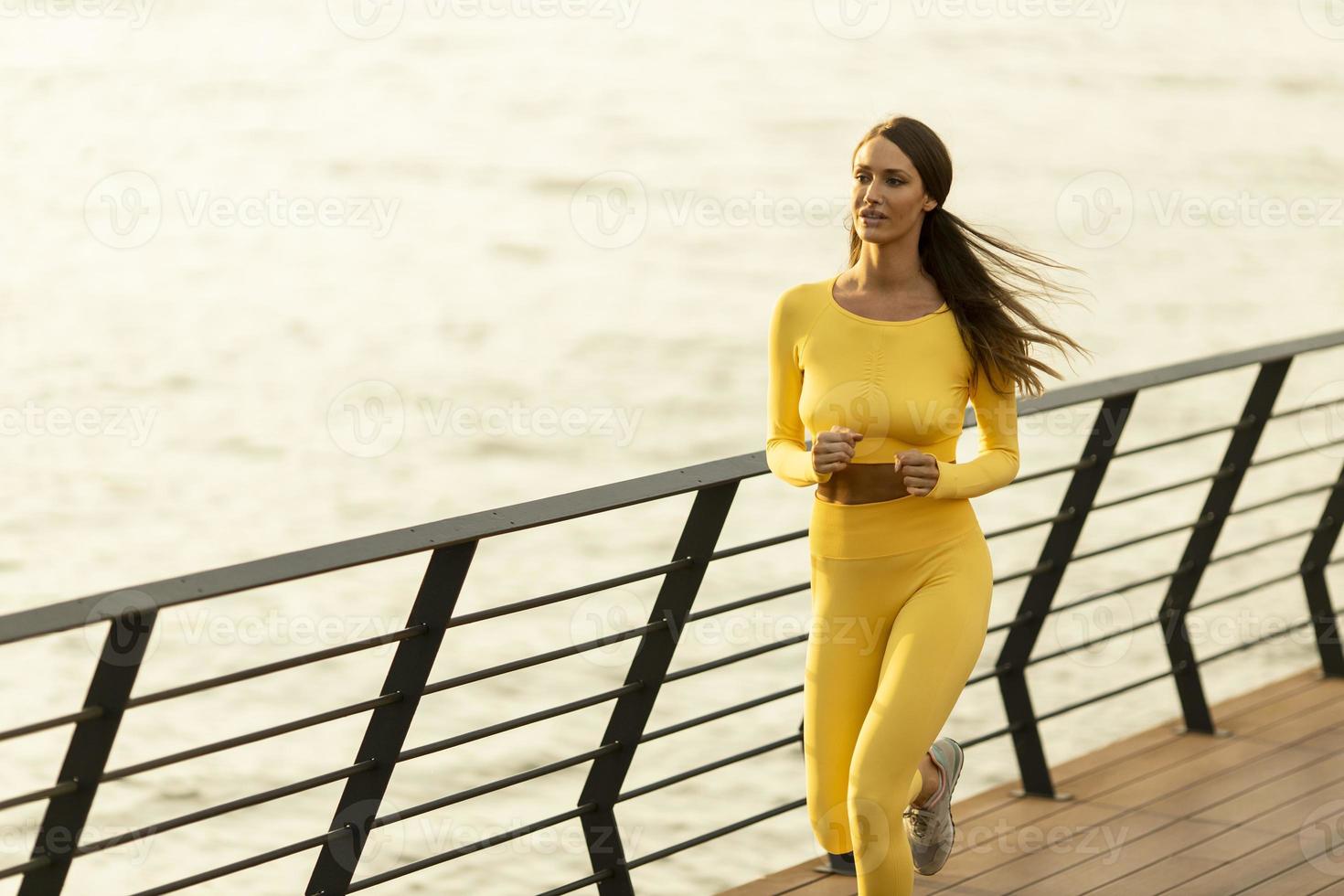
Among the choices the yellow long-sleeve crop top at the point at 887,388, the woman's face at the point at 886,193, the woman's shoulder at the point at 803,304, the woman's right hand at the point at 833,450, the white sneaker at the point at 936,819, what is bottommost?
the white sneaker at the point at 936,819

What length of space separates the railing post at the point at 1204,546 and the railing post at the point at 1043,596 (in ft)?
1.81

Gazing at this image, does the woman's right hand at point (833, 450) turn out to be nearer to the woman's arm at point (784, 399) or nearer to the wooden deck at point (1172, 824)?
the woman's arm at point (784, 399)

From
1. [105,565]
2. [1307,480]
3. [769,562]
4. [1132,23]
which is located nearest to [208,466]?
[105,565]

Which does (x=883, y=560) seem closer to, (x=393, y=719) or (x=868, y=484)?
(x=868, y=484)

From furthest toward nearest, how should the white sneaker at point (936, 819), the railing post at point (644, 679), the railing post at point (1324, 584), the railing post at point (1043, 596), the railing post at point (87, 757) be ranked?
the railing post at point (1324, 584) → the railing post at point (1043, 596) → the railing post at point (644, 679) → the white sneaker at point (936, 819) → the railing post at point (87, 757)

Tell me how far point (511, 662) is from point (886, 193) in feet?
4.40

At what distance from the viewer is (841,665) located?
10.8ft

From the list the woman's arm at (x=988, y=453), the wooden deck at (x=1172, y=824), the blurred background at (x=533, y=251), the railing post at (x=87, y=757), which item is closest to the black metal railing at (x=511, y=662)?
the railing post at (x=87, y=757)

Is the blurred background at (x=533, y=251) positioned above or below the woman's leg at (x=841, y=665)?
above

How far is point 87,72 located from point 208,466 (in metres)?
11.6

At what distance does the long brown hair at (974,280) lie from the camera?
10.6ft

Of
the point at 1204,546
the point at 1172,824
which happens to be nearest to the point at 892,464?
the point at 1172,824

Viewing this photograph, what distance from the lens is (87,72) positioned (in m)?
36.2

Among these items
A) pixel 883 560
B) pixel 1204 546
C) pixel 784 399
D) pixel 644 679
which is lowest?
pixel 883 560
